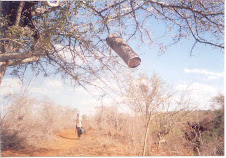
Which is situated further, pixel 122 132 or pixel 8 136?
pixel 122 132

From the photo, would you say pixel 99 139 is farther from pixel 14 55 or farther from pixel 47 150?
pixel 14 55

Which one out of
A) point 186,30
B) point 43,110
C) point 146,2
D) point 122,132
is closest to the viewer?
point 146,2

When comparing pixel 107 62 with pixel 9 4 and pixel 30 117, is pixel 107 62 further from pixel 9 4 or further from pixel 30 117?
pixel 30 117

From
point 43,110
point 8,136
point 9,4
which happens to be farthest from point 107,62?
point 43,110

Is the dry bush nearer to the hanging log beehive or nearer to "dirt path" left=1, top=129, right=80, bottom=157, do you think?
"dirt path" left=1, top=129, right=80, bottom=157

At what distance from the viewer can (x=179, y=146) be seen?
817cm

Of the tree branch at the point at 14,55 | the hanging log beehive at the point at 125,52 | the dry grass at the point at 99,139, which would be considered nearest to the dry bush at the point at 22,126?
the dry grass at the point at 99,139

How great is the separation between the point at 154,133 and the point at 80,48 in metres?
7.38

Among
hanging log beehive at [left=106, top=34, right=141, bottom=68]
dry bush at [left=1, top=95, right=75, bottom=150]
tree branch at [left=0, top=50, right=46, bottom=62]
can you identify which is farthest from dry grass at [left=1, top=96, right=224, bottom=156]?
hanging log beehive at [left=106, top=34, right=141, bottom=68]

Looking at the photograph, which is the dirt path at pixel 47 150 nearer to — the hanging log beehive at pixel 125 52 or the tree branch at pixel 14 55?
the tree branch at pixel 14 55

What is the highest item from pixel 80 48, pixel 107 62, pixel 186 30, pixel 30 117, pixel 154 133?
pixel 186 30

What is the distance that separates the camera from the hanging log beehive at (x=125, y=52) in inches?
81.9

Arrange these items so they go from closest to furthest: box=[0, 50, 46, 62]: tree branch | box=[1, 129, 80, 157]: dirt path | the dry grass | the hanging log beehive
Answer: the hanging log beehive < box=[0, 50, 46, 62]: tree branch < box=[1, 129, 80, 157]: dirt path < the dry grass

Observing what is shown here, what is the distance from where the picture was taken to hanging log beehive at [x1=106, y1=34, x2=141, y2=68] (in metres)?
2.08
